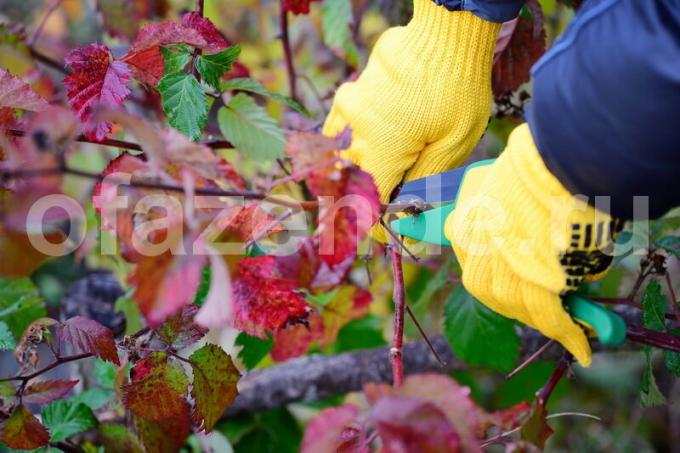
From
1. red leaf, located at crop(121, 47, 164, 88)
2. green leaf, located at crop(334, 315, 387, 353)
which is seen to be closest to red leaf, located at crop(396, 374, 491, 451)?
red leaf, located at crop(121, 47, 164, 88)

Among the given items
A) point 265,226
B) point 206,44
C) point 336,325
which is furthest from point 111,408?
point 206,44

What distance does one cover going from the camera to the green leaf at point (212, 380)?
96 centimetres

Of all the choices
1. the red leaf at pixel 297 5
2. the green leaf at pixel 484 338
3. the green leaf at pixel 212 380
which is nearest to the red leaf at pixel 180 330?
the green leaf at pixel 212 380

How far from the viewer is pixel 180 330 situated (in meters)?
0.98

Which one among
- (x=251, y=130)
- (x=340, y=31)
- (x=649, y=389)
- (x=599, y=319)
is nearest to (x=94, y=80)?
(x=251, y=130)

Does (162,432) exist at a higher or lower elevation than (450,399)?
lower

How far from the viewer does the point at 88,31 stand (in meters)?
3.43

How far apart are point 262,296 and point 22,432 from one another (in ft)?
1.27

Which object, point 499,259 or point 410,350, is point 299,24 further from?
point 499,259

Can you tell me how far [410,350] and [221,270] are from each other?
971 mm

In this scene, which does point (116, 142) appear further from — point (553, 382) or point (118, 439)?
point (553, 382)

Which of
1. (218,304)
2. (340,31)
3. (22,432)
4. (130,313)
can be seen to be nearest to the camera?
(218,304)

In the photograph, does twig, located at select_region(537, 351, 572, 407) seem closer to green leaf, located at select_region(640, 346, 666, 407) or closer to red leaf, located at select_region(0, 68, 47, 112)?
green leaf, located at select_region(640, 346, 666, 407)

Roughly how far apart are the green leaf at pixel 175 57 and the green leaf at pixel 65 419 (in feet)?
1.89
